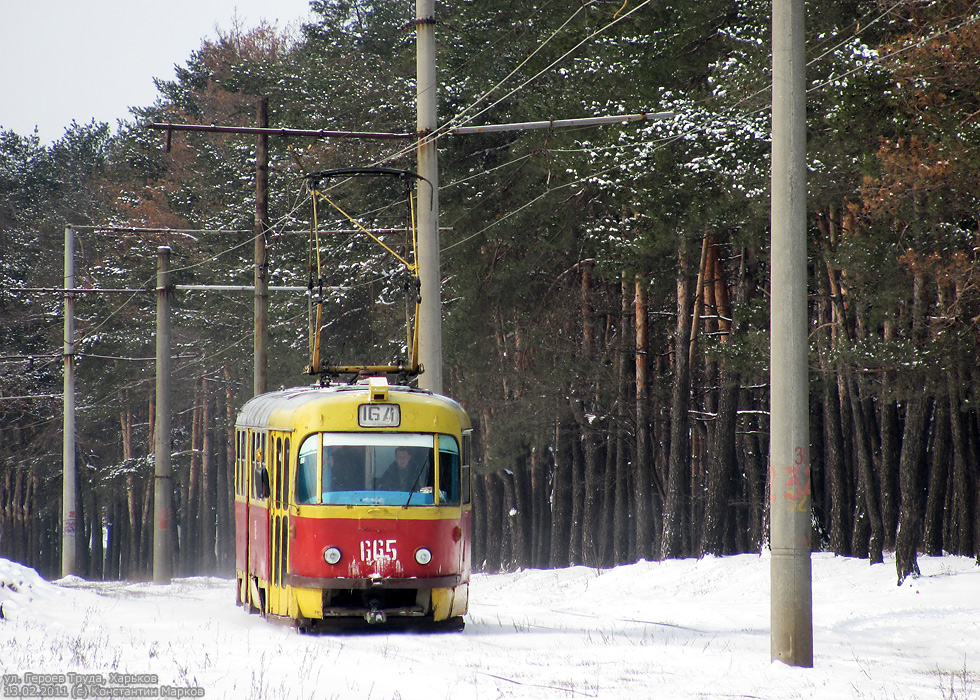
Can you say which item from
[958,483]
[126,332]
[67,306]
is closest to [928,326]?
[958,483]

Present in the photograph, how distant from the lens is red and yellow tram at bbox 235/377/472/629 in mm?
14180

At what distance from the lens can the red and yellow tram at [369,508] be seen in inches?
558

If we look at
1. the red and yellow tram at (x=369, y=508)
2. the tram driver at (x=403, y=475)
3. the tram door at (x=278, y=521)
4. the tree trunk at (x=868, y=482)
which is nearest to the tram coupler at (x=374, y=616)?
the red and yellow tram at (x=369, y=508)

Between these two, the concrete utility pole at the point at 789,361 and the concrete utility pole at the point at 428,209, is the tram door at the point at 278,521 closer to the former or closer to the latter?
the concrete utility pole at the point at 428,209

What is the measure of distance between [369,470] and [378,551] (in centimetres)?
84

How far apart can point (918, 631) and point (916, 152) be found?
18.8ft

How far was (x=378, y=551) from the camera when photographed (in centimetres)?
1420

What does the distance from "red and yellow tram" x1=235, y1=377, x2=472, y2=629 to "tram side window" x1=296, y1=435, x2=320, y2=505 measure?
0.01 m

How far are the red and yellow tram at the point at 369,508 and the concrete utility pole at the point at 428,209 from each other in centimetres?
319

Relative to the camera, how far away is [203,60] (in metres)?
61.2

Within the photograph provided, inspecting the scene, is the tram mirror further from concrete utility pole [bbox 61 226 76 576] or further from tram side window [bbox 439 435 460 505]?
concrete utility pole [bbox 61 226 76 576]

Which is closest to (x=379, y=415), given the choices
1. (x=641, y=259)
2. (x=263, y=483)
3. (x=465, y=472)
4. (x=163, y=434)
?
(x=465, y=472)

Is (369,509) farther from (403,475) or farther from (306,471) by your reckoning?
(306,471)

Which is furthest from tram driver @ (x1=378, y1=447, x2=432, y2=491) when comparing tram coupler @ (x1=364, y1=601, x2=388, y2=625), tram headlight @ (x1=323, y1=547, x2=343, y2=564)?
tram coupler @ (x1=364, y1=601, x2=388, y2=625)
